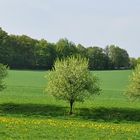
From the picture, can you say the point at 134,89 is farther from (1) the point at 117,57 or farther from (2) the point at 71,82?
(1) the point at 117,57

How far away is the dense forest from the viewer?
497 feet

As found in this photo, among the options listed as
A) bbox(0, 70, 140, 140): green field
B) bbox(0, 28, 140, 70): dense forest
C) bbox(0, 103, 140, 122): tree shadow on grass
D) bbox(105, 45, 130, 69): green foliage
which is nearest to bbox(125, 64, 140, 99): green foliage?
bbox(0, 70, 140, 140): green field

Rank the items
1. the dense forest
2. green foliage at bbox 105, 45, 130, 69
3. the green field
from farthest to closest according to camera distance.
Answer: green foliage at bbox 105, 45, 130, 69 → the dense forest → the green field

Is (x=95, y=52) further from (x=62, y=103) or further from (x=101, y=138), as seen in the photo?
(x=101, y=138)

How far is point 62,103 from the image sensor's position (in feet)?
198

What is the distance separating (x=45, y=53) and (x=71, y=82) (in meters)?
99.8

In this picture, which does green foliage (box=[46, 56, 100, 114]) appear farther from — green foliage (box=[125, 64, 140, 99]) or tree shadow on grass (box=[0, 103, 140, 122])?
green foliage (box=[125, 64, 140, 99])

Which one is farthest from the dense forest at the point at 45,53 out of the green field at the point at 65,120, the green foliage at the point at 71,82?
the green foliage at the point at 71,82

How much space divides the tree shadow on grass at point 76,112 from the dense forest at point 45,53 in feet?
293

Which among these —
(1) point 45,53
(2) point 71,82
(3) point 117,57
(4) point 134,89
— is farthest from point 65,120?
(3) point 117,57

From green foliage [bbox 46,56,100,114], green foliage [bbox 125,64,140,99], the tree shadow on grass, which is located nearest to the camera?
the tree shadow on grass

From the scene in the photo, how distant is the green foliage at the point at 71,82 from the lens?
5481 cm

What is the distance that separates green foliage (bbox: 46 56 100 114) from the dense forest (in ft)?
289

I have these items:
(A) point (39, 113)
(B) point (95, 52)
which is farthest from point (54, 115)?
(B) point (95, 52)
